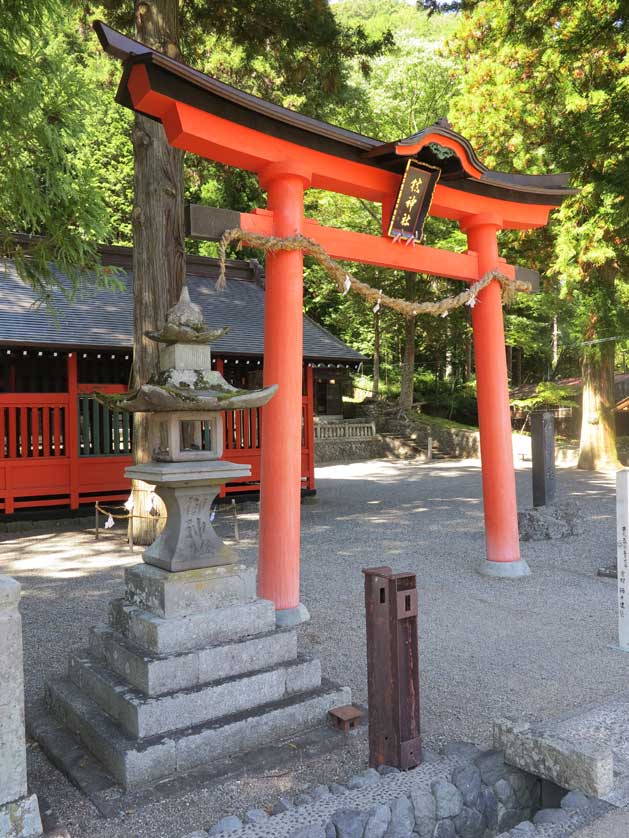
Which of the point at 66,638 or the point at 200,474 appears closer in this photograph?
the point at 200,474

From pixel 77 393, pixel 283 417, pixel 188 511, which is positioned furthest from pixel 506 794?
pixel 77 393

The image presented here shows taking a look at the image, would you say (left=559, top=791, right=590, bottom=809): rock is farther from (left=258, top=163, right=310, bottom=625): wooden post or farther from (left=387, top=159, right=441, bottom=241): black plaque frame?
(left=387, top=159, right=441, bottom=241): black plaque frame

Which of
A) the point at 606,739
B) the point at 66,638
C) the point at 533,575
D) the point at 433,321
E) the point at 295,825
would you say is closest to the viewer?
the point at 295,825

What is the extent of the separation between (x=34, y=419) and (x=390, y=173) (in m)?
7.12

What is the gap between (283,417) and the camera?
17.0ft

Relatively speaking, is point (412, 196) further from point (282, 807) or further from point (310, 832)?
point (310, 832)

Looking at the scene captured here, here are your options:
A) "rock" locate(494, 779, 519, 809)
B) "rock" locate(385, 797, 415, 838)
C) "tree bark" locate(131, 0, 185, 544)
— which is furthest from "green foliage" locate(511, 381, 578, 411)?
"rock" locate(385, 797, 415, 838)

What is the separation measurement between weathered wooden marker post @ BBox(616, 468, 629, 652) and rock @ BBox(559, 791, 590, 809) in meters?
2.56

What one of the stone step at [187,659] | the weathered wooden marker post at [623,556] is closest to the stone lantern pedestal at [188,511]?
the stone step at [187,659]

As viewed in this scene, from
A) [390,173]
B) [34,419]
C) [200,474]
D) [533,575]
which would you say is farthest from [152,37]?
[533,575]

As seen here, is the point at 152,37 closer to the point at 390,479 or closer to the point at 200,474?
the point at 200,474

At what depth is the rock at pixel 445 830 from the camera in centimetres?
252

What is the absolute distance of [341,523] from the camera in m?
10.3

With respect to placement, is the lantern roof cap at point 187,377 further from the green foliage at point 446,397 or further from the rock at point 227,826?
the green foliage at point 446,397
